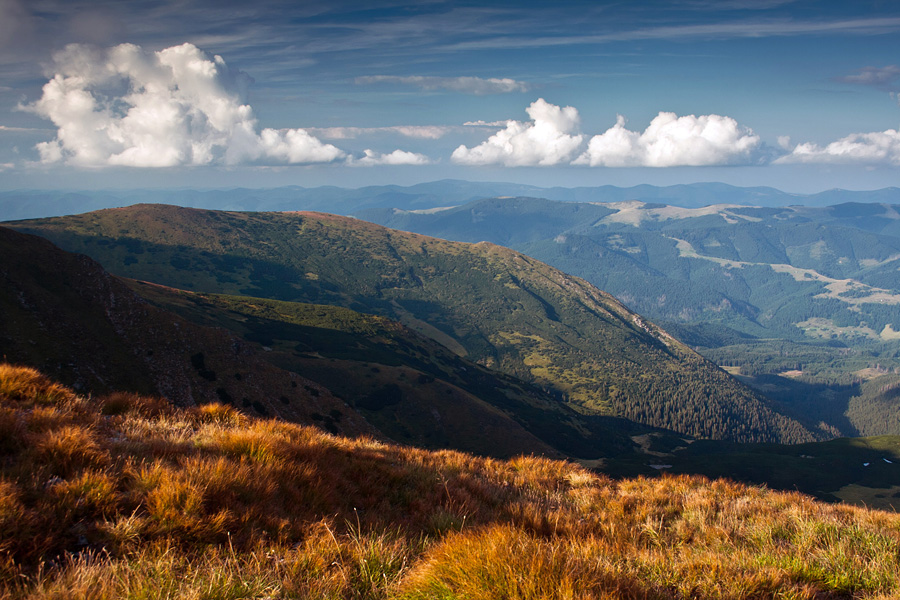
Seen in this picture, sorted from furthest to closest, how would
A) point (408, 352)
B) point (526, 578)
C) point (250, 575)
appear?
1. point (408, 352)
2. point (250, 575)
3. point (526, 578)

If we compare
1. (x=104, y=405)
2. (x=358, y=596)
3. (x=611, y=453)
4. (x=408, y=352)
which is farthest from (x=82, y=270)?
(x=611, y=453)

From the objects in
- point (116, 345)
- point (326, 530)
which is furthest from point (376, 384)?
point (326, 530)

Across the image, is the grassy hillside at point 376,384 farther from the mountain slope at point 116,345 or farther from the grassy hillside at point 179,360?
the mountain slope at point 116,345

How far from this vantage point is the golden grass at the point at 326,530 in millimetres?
4527

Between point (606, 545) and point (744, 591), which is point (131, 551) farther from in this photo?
point (744, 591)

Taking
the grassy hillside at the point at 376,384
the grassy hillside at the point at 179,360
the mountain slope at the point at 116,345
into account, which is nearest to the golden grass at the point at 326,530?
the grassy hillside at the point at 179,360

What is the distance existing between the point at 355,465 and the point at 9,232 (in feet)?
284

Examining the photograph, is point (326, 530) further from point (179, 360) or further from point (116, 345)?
point (179, 360)

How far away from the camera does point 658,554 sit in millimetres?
6500

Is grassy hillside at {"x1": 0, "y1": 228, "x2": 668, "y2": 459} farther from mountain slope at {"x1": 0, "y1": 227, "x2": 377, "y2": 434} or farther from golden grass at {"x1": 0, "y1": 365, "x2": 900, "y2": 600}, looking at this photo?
golden grass at {"x1": 0, "y1": 365, "x2": 900, "y2": 600}

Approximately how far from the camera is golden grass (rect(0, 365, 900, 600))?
4527 millimetres

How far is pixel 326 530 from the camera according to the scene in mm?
6164

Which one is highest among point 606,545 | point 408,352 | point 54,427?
point 54,427

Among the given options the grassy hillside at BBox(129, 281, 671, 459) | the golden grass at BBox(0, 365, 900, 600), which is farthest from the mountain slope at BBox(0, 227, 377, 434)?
the golden grass at BBox(0, 365, 900, 600)
